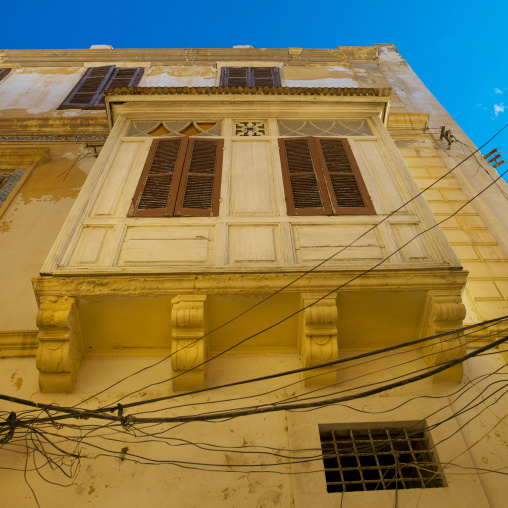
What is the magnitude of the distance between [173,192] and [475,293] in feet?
14.1

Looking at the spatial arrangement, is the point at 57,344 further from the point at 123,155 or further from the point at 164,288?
the point at 123,155

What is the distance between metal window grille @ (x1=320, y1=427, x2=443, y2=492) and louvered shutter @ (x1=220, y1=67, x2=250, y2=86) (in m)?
10.4

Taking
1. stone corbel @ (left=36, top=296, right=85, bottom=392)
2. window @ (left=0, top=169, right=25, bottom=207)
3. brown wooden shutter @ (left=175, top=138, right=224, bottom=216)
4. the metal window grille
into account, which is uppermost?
window @ (left=0, top=169, right=25, bottom=207)

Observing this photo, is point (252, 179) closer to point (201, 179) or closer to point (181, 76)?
point (201, 179)

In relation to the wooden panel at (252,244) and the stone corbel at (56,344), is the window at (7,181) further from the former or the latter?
the wooden panel at (252,244)

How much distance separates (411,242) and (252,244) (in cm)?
184

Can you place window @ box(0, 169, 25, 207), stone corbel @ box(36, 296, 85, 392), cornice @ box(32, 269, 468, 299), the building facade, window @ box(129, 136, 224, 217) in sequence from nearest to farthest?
the building facade < stone corbel @ box(36, 296, 85, 392) < cornice @ box(32, 269, 468, 299) < window @ box(129, 136, 224, 217) < window @ box(0, 169, 25, 207)

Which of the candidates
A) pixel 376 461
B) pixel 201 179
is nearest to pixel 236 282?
pixel 201 179

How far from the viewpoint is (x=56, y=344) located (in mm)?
4793

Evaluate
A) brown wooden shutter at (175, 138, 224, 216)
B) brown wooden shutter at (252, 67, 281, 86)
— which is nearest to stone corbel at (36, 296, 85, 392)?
brown wooden shutter at (175, 138, 224, 216)

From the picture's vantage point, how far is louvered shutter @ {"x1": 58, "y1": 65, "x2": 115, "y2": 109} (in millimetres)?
11891

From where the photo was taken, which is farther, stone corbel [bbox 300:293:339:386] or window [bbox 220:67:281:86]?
window [bbox 220:67:281:86]

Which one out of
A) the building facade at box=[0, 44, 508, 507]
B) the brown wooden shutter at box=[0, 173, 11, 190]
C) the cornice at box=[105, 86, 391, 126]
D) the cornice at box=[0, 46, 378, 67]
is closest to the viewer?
the building facade at box=[0, 44, 508, 507]

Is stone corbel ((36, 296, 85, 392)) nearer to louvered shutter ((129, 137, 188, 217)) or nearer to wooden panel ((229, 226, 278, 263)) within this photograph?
louvered shutter ((129, 137, 188, 217))
